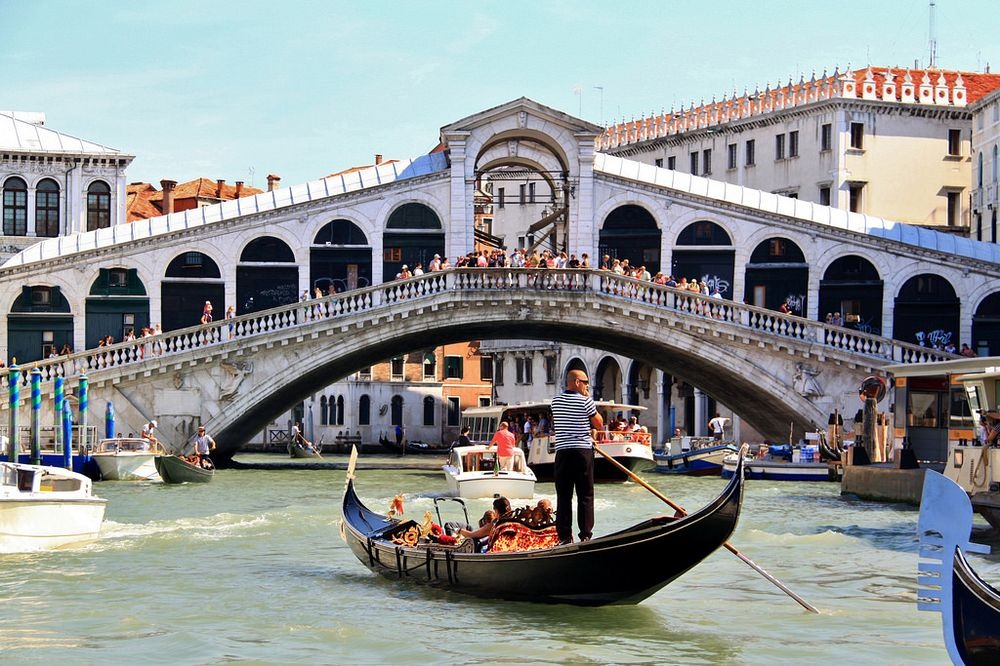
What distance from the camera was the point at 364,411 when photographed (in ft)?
153

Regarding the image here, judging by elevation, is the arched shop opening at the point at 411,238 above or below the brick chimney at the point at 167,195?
below

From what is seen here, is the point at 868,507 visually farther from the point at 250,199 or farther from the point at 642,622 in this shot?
the point at 250,199

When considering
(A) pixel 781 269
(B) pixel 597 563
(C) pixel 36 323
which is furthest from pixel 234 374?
(B) pixel 597 563

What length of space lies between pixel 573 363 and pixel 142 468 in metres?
23.2

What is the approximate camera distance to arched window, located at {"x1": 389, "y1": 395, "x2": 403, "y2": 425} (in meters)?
46.8

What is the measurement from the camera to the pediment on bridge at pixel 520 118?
94.1ft

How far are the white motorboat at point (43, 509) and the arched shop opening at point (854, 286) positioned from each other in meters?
16.8

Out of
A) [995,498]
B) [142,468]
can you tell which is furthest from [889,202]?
[995,498]

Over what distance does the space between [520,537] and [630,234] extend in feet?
59.3

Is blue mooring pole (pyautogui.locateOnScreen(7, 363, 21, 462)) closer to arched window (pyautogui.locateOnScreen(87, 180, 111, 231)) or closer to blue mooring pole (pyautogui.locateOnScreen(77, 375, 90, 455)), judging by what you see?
blue mooring pole (pyautogui.locateOnScreen(77, 375, 90, 455))

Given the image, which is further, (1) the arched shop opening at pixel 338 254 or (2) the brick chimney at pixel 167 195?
(2) the brick chimney at pixel 167 195

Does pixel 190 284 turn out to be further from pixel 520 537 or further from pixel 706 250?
pixel 520 537

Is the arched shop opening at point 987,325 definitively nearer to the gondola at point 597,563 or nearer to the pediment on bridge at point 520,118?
the pediment on bridge at point 520,118

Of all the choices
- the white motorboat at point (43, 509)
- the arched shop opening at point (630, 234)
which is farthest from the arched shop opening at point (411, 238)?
the white motorboat at point (43, 509)
